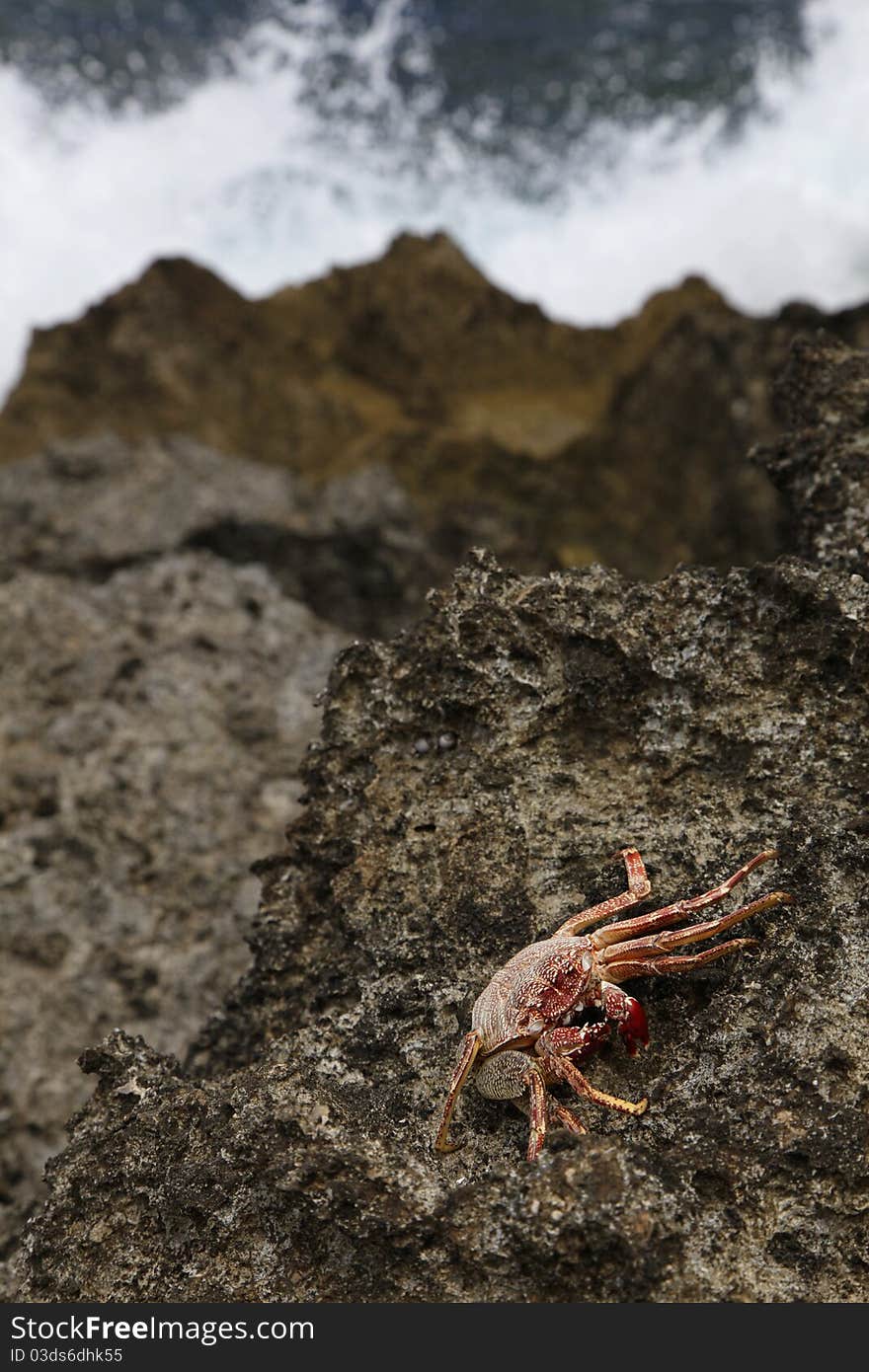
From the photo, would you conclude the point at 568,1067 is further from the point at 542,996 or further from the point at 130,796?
the point at 130,796

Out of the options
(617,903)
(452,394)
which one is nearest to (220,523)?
(452,394)

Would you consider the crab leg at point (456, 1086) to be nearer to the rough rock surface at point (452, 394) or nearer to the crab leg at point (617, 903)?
the crab leg at point (617, 903)

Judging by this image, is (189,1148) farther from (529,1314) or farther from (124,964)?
(124,964)

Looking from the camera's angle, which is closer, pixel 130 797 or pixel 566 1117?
pixel 566 1117

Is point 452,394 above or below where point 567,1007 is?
above

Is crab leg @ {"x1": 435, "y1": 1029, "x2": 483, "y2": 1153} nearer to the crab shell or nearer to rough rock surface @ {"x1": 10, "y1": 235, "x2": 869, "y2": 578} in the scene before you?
the crab shell

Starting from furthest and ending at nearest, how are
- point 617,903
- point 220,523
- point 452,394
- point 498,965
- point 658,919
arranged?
point 452,394, point 220,523, point 498,965, point 617,903, point 658,919

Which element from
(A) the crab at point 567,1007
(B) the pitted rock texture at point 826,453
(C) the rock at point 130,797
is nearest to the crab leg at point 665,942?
(A) the crab at point 567,1007

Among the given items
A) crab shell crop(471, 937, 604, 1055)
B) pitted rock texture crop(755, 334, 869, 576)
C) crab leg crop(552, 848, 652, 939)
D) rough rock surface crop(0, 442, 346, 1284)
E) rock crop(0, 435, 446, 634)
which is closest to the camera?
crab shell crop(471, 937, 604, 1055)

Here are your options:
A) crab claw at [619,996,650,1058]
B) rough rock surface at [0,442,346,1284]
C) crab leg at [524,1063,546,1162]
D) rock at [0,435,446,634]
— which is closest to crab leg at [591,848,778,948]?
crab claw at [619,996,650,1058]
